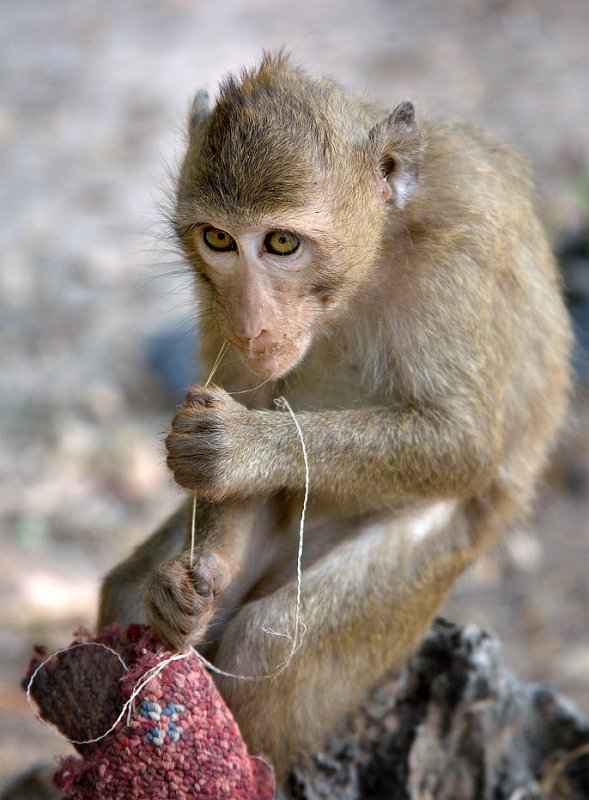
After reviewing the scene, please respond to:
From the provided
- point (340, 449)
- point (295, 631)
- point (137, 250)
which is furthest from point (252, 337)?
point (137, 250)

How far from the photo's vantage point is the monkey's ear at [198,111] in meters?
→ 3.78

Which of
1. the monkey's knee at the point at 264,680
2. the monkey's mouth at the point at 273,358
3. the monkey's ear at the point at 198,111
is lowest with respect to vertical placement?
the monkey's knee at the point at 264,680

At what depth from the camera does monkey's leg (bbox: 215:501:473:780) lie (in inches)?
142

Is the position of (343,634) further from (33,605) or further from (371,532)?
(33,605)

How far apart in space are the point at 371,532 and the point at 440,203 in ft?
3.69

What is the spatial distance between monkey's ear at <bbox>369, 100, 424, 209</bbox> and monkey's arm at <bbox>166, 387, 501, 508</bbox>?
70 centimetres

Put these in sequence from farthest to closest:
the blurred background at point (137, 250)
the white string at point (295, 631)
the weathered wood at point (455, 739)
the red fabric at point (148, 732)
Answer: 1. the blurred background at point (137, 250)
2. the weathered wood at point (455, 739)
3. the white string at point (295, 631)
4. the red fabric at point (148, 732)

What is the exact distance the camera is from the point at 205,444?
11.0ft

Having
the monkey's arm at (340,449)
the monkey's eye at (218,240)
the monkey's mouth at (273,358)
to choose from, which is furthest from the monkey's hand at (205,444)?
the monkey's eye at (218,240)

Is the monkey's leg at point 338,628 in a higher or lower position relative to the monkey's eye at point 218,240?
lower

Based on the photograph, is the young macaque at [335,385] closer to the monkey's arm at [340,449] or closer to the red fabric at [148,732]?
the monkey's arm at [340,449]

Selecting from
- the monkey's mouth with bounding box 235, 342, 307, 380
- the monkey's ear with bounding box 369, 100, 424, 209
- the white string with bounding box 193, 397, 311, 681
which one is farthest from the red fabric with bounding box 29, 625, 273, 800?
the monkey's ear with bounding box 369, 100, 424, 209

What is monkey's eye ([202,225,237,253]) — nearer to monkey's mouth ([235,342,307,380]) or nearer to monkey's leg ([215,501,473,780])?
monkey's mouth ([235,342,307,380])

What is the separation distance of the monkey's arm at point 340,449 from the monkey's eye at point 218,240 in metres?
0.42
